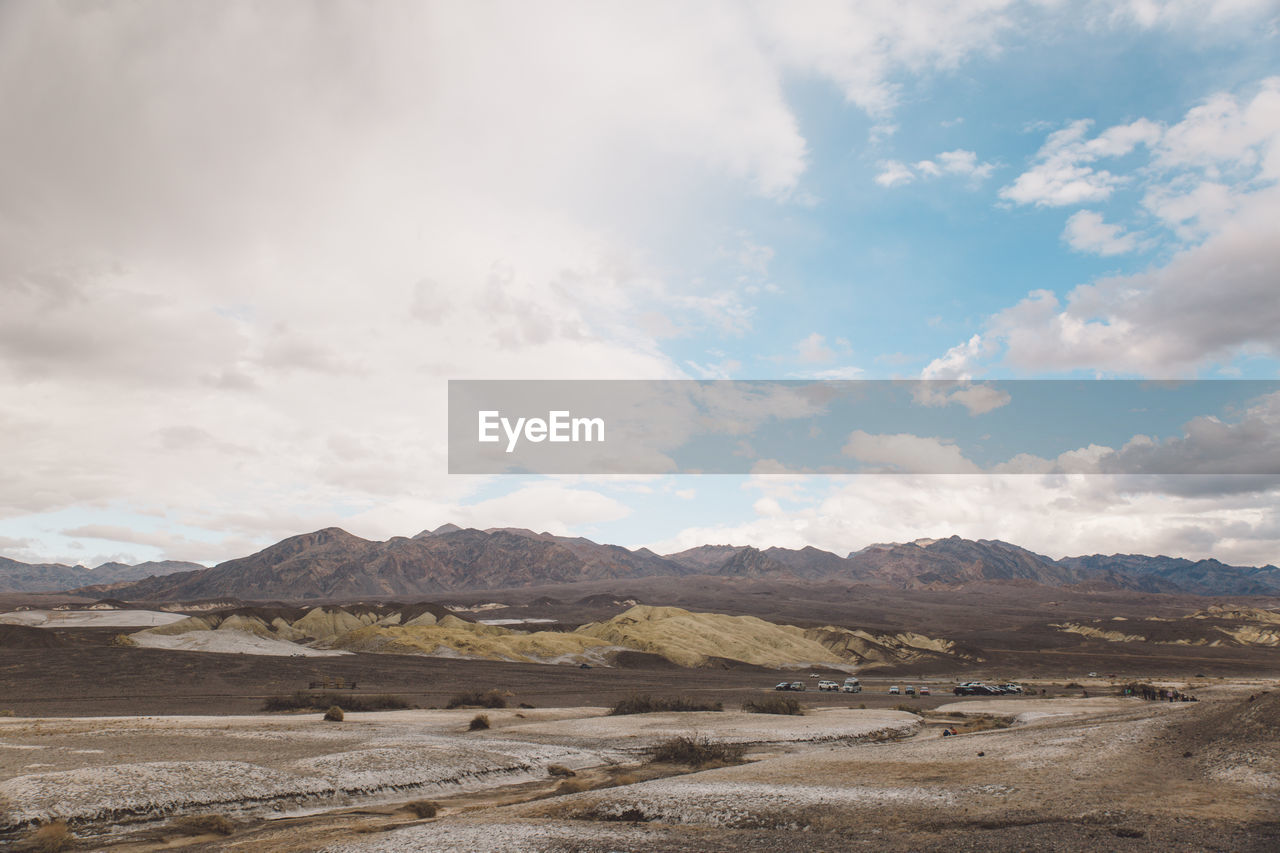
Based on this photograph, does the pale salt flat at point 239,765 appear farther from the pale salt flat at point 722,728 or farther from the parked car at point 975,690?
the parked car at point 975,690

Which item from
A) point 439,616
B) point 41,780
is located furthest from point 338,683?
point 439,616

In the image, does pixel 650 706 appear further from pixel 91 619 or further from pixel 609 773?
pixel 91 619

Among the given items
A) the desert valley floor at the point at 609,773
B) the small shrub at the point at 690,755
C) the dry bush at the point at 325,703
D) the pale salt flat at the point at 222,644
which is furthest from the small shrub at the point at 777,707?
the pale salt flat at the point at 222,644

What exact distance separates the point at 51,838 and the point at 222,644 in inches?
3552

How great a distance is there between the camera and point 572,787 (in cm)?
2377

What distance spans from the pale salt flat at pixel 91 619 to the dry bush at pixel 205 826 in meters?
139

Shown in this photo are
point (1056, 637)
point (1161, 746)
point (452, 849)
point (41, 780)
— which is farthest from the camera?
point (1056, 637)

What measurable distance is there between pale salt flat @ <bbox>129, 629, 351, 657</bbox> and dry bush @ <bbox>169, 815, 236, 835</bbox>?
78035mm

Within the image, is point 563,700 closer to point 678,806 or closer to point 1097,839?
point 678,806

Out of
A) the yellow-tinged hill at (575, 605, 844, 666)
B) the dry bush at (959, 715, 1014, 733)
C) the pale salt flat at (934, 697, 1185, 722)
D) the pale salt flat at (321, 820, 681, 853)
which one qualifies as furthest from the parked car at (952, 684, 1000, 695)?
the pale salt flat at (321, 820, 681, 853)

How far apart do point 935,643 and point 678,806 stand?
146 m

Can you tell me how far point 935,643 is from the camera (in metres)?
147

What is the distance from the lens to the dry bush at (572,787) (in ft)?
76.0

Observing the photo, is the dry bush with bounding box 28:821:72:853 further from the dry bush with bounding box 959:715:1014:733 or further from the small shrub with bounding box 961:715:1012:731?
the small shrub with bounding box 961:715:1012:731
